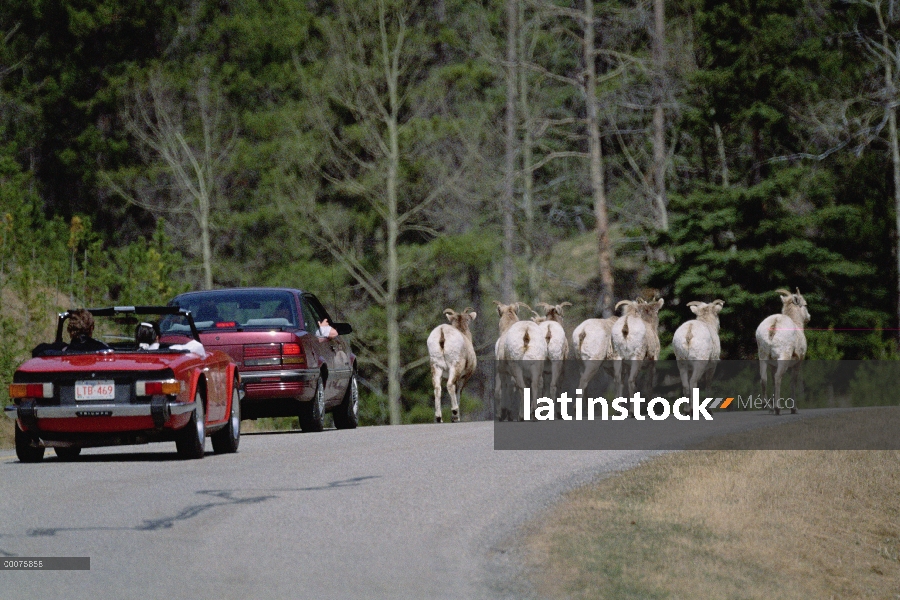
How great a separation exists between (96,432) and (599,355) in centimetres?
1288

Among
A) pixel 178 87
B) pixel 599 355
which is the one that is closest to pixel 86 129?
pixel 178 87

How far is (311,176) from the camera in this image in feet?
162

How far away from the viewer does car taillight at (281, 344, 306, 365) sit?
19016 millimetres

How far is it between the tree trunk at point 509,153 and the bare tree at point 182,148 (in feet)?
30.9

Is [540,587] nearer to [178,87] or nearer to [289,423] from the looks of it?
[289,423]

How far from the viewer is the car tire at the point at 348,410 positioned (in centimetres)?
2253

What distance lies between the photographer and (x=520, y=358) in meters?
24.3

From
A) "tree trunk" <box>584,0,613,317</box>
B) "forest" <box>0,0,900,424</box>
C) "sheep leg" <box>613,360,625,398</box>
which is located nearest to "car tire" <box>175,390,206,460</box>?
"sheep leg" <box>613,360,625,398</box>

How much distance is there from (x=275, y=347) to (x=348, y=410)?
3.82 m

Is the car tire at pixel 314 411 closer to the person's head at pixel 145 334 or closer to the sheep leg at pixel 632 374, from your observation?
the person's head at pixel 145 334

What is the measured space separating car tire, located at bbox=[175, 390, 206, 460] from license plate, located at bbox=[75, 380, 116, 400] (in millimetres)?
885

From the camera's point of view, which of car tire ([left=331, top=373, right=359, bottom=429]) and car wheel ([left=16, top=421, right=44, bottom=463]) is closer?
car wheel ([left=16, top=421, right=44, bottom=463])

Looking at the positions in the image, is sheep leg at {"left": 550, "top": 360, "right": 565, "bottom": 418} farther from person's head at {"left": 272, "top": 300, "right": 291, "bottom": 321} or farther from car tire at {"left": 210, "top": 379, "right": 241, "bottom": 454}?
car tire at {"left": 210, "top": 379, "right": 241, "bottom": 454}

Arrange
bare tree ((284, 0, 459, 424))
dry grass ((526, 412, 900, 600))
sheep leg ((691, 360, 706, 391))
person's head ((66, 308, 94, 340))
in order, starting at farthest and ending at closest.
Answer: bare tree ((284, 0, 459, 424)) → sheep leg ((691, 360, 706, 391)) → person's head ((66, 308, 94, 340)) → dry grass ((526, 412, 900, 600))
